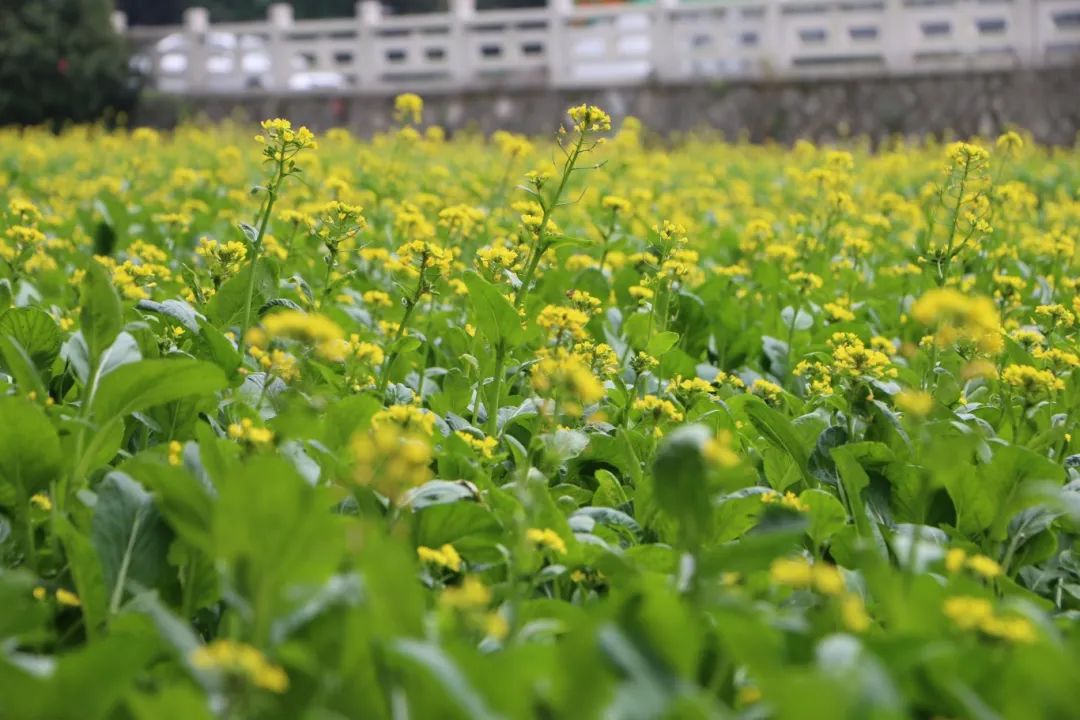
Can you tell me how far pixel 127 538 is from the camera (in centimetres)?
157

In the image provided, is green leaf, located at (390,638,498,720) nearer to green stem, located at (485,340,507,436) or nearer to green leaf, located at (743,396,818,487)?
green leaf, located at (743,396,818,487)

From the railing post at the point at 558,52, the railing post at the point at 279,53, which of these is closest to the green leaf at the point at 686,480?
the railing post at the point at 558,52

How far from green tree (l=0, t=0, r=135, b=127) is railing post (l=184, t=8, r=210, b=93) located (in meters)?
1.57

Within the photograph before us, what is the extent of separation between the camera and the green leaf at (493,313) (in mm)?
2289

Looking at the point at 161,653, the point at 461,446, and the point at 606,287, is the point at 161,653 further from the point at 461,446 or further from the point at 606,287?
the point at 606,287

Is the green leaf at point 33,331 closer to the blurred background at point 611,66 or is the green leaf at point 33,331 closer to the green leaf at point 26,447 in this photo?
the green leaf at point 26,447

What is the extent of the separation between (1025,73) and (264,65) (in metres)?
11.9

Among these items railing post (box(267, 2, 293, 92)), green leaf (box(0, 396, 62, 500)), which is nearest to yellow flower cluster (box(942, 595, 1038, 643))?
green leaf (box(0, 396, 62, 500))

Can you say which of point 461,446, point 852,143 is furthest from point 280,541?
point 852,143

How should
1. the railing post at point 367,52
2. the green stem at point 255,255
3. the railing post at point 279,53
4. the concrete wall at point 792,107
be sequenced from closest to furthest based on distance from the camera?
the green stem at point 255,255 → the concrete wall at point 792,107 → the railing post at point 367,52 → the railing post at point 279,53

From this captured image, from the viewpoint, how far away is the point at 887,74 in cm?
1728

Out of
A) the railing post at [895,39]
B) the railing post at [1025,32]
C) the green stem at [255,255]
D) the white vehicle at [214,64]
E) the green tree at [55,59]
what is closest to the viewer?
the green stem at [255,255]

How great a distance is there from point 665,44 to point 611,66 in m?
1.60

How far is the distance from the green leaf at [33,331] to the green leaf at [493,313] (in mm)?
717
